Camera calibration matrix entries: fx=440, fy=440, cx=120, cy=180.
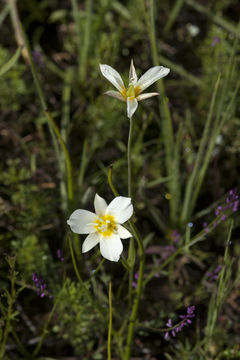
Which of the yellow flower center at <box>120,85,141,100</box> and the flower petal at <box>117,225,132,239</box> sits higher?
the yellow flower center at <box>120,85,141,100</box>

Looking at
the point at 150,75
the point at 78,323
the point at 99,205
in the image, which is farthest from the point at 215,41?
the point at 78,323

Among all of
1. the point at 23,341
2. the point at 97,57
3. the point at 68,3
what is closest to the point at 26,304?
the point at 23,341

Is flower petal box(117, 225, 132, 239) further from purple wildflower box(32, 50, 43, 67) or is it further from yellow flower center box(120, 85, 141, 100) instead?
purple wildflower box(32, 50, 43, 67)

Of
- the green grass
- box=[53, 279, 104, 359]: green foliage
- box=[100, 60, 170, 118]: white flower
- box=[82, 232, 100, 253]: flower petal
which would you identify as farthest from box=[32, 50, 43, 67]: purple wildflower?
box=[82, 232, 100, 253]: flower petal

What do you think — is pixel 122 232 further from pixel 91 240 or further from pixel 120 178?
pixel 120 178

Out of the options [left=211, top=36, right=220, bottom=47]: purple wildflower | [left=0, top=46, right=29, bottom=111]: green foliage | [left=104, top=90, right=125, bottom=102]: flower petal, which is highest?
[left=0, top=46, right=29, bottom=111]: green foliage

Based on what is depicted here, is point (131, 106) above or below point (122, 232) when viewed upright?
above
